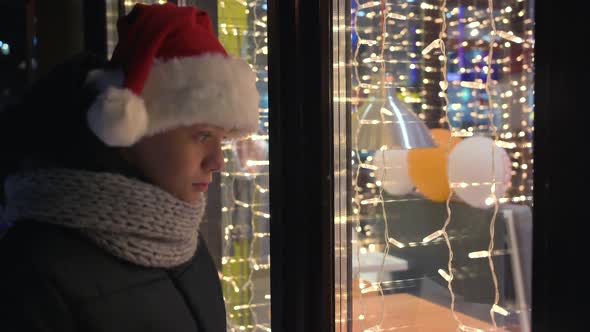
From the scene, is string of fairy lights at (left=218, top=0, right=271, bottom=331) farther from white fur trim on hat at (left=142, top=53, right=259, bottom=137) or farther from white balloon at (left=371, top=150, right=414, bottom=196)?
white fur trim on hat at (left=142, top=53, right=259, bottom=137)

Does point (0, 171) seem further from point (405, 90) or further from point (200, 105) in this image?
point (405, 90)

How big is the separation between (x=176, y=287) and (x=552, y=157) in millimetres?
700

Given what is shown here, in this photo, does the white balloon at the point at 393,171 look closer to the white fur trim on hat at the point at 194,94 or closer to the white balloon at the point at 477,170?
the white balloon at the point at 477,170

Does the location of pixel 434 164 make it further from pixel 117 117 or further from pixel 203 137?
pixel 117 117

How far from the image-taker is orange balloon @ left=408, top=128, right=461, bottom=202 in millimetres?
1120

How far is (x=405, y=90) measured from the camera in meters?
1.25

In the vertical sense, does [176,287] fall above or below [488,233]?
below

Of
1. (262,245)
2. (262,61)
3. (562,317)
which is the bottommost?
(262,245)

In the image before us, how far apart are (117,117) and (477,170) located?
2.03ft

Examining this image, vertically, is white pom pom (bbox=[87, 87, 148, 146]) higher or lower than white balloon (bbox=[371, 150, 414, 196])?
higher

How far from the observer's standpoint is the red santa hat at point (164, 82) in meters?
0.97

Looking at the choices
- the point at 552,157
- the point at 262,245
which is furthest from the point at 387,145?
the point at 262,245

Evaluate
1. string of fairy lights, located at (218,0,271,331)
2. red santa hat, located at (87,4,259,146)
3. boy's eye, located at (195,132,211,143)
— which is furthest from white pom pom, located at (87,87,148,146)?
string of fairy lights, located at (218,0,271,331)

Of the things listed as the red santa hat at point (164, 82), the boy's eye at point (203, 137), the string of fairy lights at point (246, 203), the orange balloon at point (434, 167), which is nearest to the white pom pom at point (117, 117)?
the red santa hat at point (164, 82)
